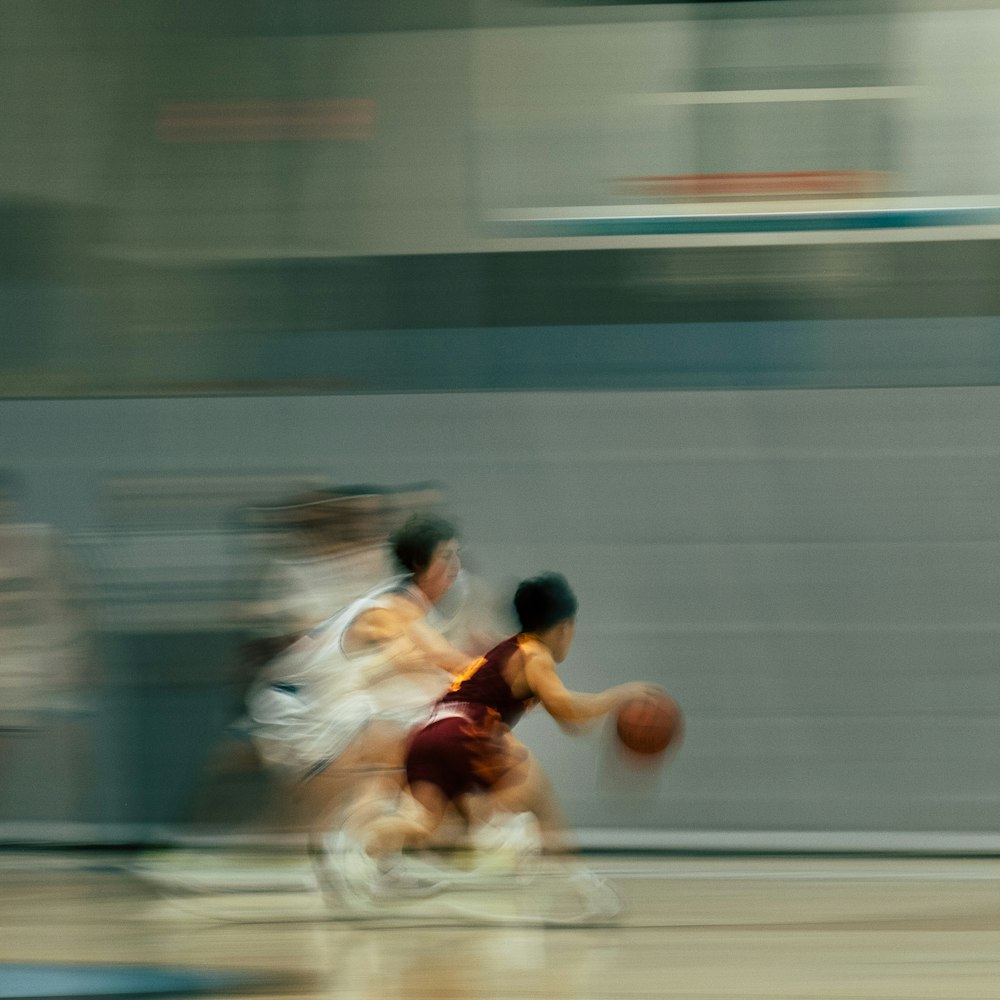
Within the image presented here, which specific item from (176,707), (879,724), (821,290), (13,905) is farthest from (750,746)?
(13,905)

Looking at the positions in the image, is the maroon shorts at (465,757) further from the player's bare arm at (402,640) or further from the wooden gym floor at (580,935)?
the wooden gym floor at (580,935)

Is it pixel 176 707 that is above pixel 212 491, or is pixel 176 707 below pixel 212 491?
below

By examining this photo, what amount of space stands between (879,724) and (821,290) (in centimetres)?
194

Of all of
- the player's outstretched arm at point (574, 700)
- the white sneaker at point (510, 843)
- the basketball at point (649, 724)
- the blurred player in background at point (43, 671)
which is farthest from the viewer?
the blurred player in background at point (43, 671)

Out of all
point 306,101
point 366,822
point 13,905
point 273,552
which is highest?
point 306,101

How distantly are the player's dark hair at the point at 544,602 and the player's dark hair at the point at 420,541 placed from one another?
464 millimetres

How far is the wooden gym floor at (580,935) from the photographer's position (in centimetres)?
495

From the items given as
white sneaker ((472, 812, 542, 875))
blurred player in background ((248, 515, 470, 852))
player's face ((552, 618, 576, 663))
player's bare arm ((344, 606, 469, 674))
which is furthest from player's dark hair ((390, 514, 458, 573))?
white sneaker ((472, 812, 542, 875))

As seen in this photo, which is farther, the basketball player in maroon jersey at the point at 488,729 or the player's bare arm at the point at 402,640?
the player's bare arm at the point at 402,640

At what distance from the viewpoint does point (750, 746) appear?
309 inches

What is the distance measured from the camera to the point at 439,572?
6.11 m

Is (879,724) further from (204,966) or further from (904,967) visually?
(204,966)

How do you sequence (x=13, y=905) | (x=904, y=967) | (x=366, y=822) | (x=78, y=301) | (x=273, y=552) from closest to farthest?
(x=904, y=967) → (x=366, y=822) → (x=13, y=905) → (x=273, y=552) → (x=78, y=301)

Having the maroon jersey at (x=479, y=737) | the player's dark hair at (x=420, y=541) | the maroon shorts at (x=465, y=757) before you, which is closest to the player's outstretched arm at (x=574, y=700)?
the maroon jersey at (x=479, y=737)
